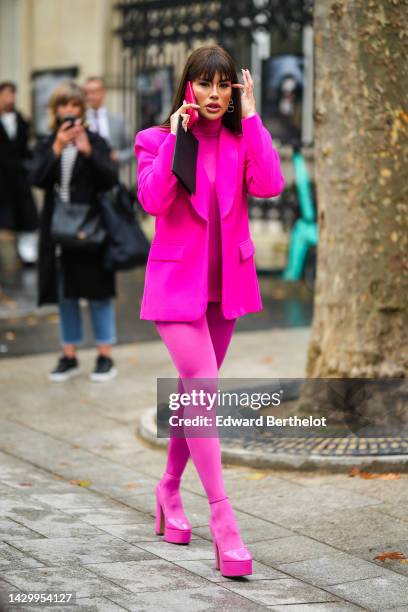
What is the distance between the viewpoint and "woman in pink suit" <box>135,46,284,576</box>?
4664 mm

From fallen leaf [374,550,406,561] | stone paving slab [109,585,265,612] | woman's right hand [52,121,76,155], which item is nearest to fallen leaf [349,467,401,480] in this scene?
fallen leaf [374,550,406,561]

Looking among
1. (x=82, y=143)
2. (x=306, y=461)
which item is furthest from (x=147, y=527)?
(x=82, y=143)

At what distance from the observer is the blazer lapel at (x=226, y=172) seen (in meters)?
4.77

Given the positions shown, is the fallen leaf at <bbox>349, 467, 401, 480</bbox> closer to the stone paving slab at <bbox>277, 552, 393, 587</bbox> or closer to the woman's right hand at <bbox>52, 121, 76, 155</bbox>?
the stone paving slab at <bbox>277, 552, 393, 587</bbox>

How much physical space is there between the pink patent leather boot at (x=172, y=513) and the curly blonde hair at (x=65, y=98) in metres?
3.89

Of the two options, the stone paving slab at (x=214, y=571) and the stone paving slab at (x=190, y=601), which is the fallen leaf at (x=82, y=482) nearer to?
the stone paving slab at (x=214, y=571)

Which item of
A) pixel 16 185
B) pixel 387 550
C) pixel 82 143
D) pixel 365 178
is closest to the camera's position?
pixel 387 550

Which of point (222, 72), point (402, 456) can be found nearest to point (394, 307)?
point (402, 456)

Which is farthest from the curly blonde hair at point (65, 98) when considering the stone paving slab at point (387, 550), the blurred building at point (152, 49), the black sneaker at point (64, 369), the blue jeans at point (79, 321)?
the blurred building at point (152, 49)

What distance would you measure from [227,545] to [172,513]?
0.51 meters

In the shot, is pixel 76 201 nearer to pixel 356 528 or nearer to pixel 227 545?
pixel 356 528

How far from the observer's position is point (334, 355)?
6.80m

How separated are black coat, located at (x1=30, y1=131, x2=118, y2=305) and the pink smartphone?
11.8 feet

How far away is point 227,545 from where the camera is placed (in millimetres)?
4605
